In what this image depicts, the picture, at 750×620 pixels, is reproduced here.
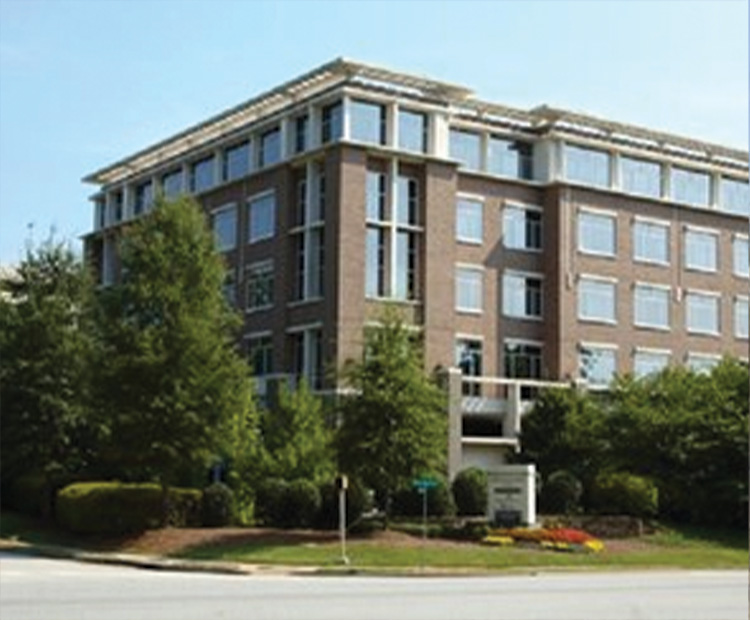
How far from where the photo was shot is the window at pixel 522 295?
6762 centimetres

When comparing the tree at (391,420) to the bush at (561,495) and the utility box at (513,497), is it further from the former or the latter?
the bush at (561,495)

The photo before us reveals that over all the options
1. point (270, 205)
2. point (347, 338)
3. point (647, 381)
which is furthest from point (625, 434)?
point (270, 205)

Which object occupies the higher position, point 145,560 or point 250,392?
point 250,392

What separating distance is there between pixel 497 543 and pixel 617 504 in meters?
9.29

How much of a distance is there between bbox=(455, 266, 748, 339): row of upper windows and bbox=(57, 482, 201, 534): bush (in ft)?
82.7

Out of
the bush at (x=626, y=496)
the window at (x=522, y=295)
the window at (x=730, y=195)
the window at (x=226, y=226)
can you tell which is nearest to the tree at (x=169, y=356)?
the bush at (x=626, y=496)

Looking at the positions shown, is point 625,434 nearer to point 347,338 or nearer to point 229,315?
point 347,338

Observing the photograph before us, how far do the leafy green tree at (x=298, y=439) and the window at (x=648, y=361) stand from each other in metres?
24.5

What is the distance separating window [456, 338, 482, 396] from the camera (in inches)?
2562

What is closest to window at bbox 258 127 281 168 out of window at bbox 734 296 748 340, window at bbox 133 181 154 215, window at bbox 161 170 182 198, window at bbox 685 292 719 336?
window at bbox 161 170 182 198

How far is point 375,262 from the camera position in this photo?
6219 cm

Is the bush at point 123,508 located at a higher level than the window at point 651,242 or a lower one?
lower

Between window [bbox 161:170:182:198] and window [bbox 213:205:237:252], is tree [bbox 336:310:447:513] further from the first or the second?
window [bbox 161:170:182:198]

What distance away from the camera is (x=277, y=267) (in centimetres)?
6506
